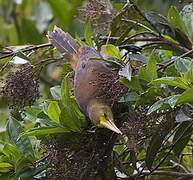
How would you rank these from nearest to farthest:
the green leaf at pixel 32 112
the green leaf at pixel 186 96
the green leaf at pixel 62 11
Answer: the green leaf at pixel 186 96, the green leaf at pixel 32 112, the green leaf at pixel 62 11

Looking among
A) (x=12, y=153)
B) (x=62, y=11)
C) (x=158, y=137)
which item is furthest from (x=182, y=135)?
(x=62, y=11)

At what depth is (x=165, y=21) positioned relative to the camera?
3.70 feet

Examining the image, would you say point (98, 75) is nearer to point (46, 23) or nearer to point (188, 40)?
point (188, 40)

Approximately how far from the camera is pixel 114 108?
90 centimetres

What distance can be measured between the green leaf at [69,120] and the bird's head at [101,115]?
0.03 metres

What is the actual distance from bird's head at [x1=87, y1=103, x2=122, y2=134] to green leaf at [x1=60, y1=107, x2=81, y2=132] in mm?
29

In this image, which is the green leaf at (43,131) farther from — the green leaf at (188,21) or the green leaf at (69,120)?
the green leaf at (188,21)

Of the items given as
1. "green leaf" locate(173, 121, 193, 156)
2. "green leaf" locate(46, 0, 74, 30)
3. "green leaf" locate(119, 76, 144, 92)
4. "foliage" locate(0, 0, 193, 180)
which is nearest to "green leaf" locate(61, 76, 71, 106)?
"foliage" locate(0, 0, 193, 180)

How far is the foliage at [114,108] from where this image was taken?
87cm

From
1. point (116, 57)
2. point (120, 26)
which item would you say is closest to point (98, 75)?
point (116, 57)

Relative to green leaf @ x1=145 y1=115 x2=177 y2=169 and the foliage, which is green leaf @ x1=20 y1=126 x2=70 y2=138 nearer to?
the foliage

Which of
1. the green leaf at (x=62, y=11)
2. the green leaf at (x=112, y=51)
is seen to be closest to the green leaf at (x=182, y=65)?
the green leaf at (x=112, y=51)

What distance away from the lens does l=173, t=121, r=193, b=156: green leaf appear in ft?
3.27

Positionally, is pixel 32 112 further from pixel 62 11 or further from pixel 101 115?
pixel 62 11
